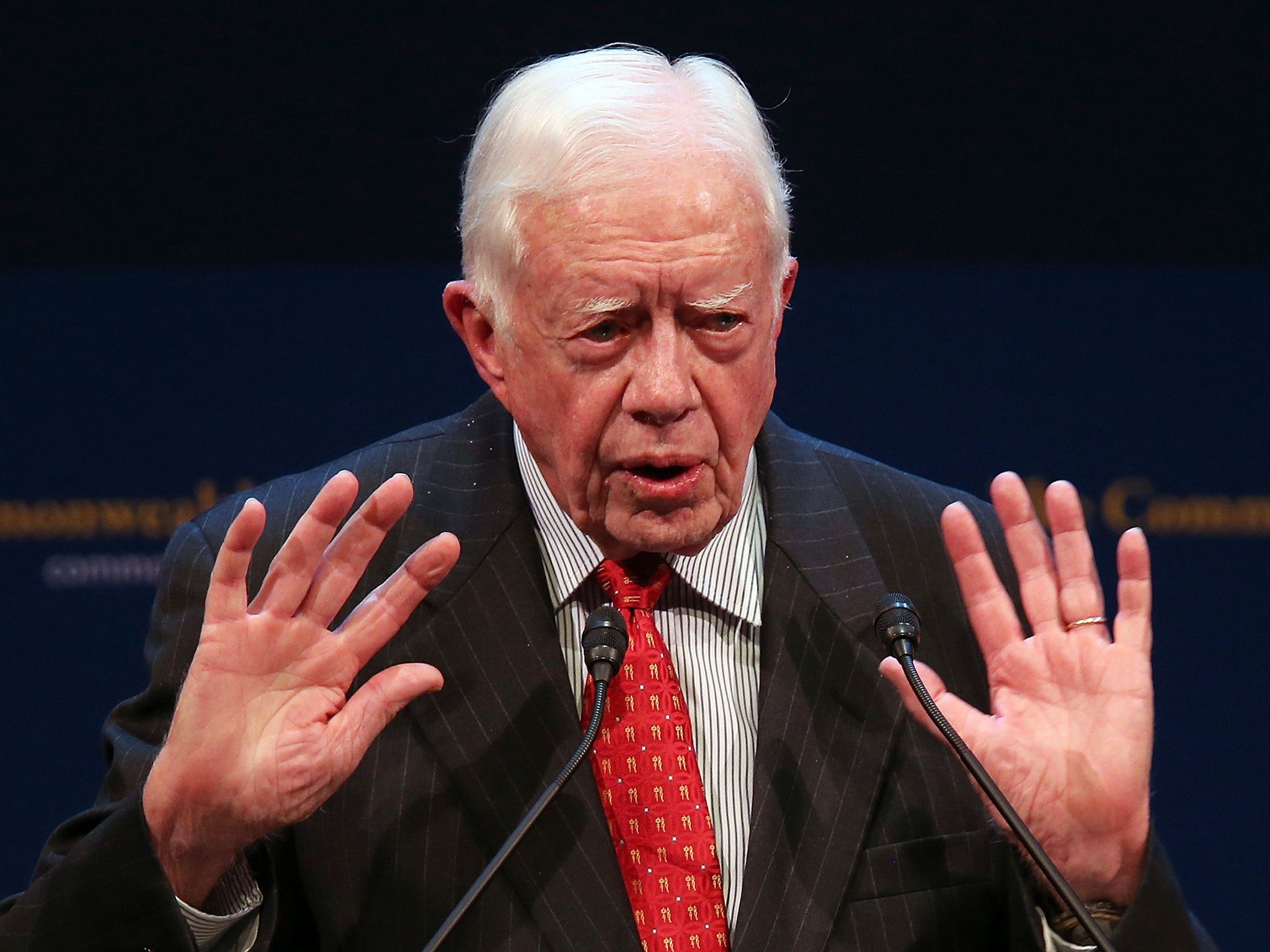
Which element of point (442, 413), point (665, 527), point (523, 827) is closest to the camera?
point (523, 827)

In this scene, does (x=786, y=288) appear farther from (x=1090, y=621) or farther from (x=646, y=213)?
(x=1090, y=621)

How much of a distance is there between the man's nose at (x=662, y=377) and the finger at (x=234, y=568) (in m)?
0.41

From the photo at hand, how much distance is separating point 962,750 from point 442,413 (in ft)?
4.87

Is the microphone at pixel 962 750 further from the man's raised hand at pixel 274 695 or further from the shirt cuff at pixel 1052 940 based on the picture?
the man's raised hand at pixel 274 695

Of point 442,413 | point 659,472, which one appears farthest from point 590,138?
point 442,413

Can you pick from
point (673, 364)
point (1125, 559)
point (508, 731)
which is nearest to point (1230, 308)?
point (1125, 559)

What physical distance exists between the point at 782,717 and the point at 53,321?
1648 millimetres

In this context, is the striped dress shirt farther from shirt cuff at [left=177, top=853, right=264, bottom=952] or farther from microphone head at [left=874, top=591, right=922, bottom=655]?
shirt cuff at [left=177, top=853, right=264, bottom=952]

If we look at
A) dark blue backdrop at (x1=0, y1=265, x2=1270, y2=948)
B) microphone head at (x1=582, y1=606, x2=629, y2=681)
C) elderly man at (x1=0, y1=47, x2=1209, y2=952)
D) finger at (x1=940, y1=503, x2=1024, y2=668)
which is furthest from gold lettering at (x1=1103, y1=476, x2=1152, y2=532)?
microphone head at (x1=582, y1=606, x2=629, y2=681)

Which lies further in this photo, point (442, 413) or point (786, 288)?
point (442, 413)

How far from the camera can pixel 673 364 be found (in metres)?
1.50

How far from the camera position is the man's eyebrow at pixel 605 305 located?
4.89 feet

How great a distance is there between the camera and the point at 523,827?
124 cm

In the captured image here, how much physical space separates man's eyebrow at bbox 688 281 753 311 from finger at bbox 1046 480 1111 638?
0.38 metres
